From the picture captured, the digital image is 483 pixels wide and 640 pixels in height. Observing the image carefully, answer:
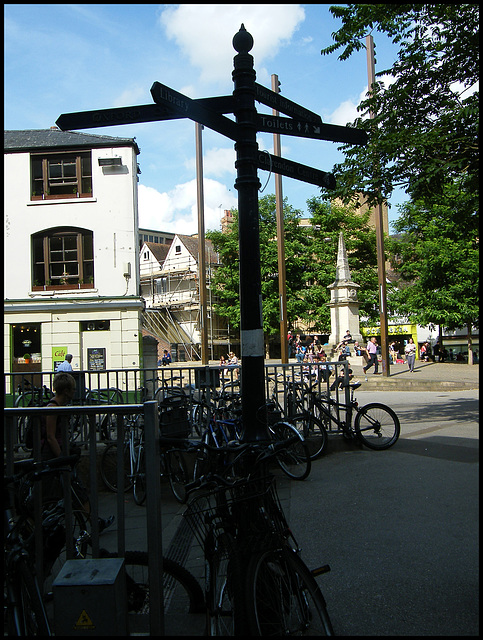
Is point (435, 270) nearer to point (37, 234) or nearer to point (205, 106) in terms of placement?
point (37, 234)

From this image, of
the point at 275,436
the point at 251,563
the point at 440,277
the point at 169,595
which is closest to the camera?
the point at 251,563

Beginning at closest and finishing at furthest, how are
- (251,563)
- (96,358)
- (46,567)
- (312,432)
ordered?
(251,563)
(46,567)
(312,432)
(96,358)

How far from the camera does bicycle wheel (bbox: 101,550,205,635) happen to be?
3160mm

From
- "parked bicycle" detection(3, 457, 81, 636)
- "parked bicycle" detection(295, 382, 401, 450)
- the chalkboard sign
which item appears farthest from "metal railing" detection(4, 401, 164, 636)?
the chalkboard sign

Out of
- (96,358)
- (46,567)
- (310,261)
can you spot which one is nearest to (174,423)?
(46,567)

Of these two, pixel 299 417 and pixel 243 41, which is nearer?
pixel 243 41

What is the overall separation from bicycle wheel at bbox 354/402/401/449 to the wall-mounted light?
18.5 meters

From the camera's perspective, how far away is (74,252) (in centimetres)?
2417

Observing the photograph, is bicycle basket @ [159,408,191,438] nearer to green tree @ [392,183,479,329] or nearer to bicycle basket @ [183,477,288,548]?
bicycle basket @ [183,477,288,548]

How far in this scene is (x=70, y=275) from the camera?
2422cm

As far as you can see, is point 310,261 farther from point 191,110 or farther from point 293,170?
point 191,110

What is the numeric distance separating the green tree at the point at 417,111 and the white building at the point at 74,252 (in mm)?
15329

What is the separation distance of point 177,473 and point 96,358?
17.9 meters

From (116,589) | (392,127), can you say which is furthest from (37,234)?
(116,589)
